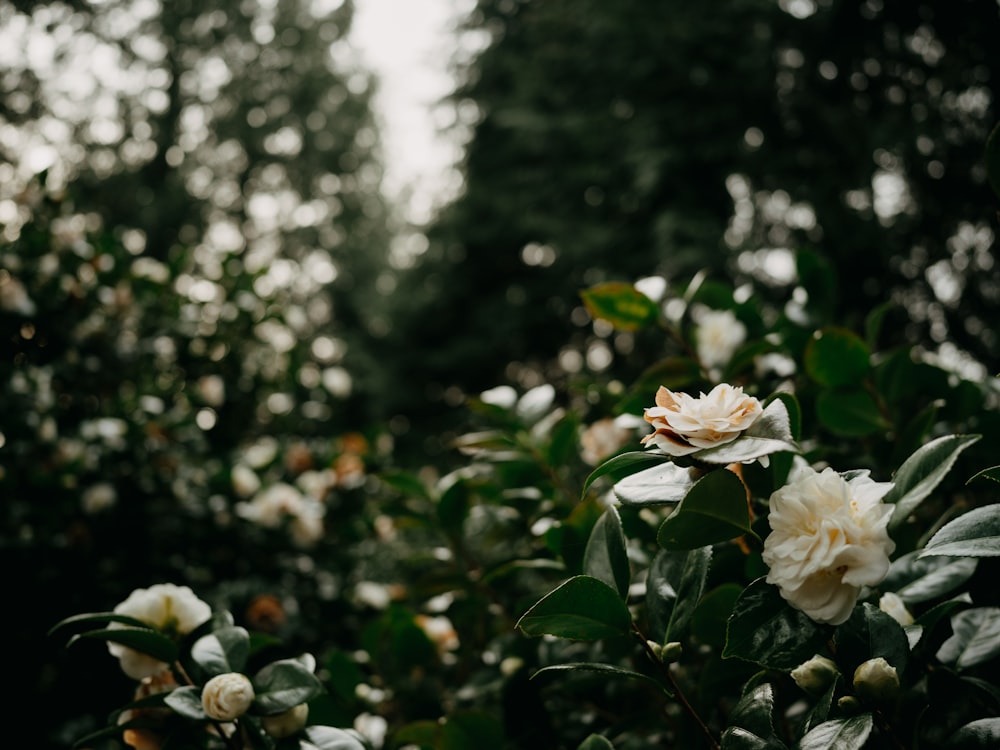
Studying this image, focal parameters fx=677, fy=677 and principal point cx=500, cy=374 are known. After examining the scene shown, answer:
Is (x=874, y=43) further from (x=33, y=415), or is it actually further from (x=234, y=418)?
(x=33, y=415)

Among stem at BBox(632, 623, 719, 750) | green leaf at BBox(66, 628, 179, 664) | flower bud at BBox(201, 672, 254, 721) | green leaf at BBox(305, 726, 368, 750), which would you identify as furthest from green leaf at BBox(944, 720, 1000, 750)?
green leaf at BBox(66, 628, 179, 664)

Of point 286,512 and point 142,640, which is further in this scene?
point 286,512

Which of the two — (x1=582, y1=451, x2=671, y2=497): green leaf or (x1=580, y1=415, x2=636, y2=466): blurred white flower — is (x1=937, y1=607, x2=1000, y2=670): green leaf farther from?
(x1=580, y1=415, x2=636, y2=466): blurred white flower

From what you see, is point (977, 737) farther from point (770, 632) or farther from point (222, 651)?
point (222, 651)

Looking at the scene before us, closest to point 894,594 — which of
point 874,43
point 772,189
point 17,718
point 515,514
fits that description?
point 515,514

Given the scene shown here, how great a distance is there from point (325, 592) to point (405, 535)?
91cm

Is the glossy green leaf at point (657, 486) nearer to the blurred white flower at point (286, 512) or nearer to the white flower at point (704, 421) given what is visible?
the white flower at point (704, 421)

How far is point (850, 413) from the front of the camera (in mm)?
1100

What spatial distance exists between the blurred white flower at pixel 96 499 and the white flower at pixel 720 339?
1.64 m

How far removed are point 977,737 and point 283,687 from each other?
75 centimetres

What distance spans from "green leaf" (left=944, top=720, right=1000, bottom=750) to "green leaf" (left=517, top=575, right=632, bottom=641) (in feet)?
1.07

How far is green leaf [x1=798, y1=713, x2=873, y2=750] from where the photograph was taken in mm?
602

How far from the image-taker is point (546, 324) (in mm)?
7688

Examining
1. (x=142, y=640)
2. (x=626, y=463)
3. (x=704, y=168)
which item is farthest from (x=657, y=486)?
(x=704, y=168)
